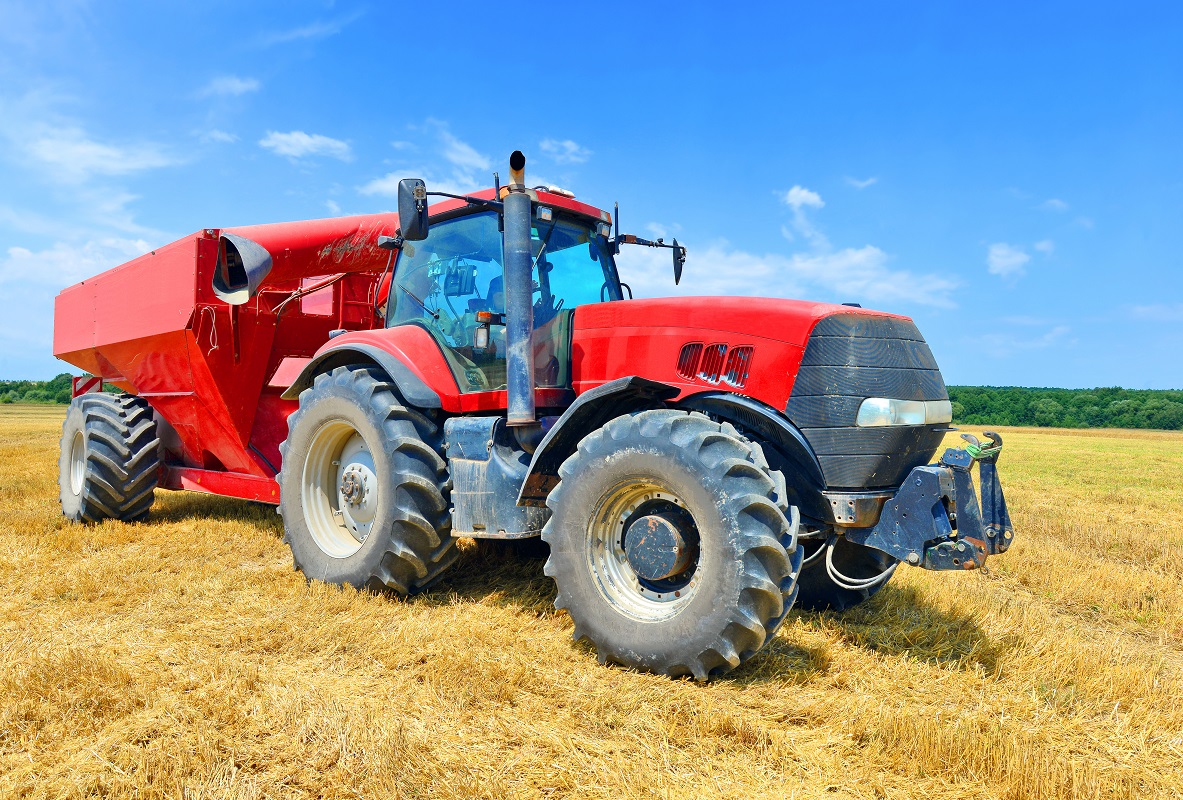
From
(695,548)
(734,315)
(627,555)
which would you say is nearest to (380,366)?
(627,555)

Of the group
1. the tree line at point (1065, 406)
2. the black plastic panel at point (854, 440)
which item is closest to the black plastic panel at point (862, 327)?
the black plastic panel at point (854, 440)

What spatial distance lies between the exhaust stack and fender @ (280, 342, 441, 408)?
2.35 ft

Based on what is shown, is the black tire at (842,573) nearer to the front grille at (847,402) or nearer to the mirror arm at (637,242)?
the front grille at (847,402)

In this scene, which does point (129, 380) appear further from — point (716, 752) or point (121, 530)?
point (716, 752)

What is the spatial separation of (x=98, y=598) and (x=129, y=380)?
3.65m

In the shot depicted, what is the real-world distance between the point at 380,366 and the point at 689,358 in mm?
2207

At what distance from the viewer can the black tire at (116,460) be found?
7.57 m

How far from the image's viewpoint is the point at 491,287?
5098 millimetres

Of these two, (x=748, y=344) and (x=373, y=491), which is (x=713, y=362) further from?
(x=373, y=491)

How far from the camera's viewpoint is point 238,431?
694cm

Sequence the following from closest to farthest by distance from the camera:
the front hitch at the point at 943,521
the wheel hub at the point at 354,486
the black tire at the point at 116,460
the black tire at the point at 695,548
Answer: the black tire at the point at 695,548 < the front hitch at the point at 943,521 < the wheel hub at the point at 354,486 < the black tire at the point at 116,460

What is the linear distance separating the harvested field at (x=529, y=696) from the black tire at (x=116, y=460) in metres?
1.89

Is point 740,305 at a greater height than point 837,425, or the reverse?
point 740,305

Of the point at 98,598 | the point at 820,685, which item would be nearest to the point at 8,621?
the point at 98,598
